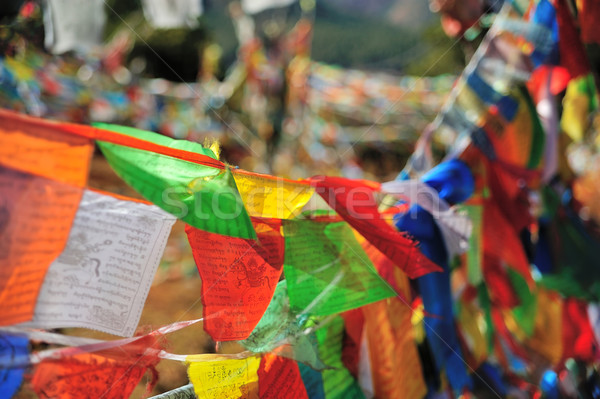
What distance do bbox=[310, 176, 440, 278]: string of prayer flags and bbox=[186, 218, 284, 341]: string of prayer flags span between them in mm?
177

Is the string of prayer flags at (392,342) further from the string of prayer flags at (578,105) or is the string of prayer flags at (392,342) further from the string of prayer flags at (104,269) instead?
the string of prayer flags at (578,105)

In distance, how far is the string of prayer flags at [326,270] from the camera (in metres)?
1.04

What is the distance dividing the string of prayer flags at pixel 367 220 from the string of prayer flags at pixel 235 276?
0.18 metres

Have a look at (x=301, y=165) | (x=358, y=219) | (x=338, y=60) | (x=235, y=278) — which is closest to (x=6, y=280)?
(x=235, y=278)

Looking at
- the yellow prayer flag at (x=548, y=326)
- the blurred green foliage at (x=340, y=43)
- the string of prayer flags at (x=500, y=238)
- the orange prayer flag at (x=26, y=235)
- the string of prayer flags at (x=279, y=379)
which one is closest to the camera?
the orange prayer flag at (x=26, y=235)

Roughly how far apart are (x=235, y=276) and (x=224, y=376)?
0.64ft

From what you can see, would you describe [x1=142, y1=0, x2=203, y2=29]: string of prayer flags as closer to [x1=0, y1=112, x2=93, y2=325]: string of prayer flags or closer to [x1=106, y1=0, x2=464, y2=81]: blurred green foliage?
[x1=0, y1=112, x2=93, y2=325]: string of prayer flags

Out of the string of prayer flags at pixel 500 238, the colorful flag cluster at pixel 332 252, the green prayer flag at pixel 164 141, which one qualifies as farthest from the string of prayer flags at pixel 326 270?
the string of prayer flags at pixel 500 238

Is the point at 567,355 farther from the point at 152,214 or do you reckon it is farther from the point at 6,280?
the point at 6,280

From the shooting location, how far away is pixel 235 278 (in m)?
0.92

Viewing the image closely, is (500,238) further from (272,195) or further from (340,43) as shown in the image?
(340,43)

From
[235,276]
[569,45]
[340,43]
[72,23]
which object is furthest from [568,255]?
[340,43]

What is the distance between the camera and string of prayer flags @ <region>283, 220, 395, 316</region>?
104 cm

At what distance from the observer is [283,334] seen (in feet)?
3.48
